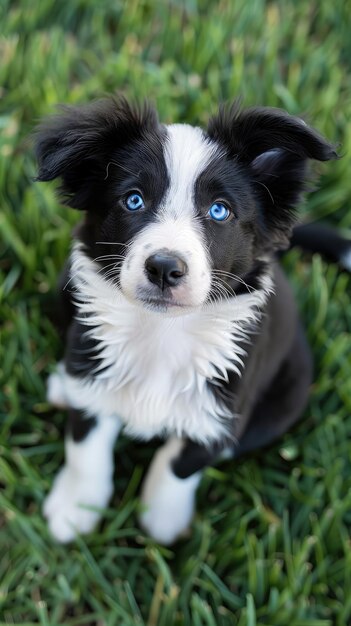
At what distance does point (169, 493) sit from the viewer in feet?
8.73

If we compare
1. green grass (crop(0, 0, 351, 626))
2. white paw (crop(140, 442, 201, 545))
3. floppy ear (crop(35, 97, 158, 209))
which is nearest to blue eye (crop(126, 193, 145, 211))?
A: floppy ear (crop(35, 97, 158, 209))

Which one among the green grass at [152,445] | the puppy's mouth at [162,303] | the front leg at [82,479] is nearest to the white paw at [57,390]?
the green grass at [152,445]

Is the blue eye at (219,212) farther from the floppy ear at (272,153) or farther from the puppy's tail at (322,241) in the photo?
the puppy's tail at (322,241)

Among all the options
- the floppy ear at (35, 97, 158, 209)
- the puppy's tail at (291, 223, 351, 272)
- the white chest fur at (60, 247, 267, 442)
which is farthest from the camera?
the puppy's tail at (291, 223, 351, 272)

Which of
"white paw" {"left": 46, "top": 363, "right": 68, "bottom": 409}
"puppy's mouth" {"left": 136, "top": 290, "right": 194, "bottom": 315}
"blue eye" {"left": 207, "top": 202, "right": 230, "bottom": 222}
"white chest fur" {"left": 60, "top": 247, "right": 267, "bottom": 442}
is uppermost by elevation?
"blue eye" {"left": 207, "top": 202, "right": 230, "bottom": 222}

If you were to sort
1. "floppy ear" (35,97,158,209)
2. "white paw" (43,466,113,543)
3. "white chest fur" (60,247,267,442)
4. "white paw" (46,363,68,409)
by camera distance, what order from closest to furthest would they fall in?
"floppy ear" (35,97,158,209) → "white chest fur" (60,247,267,442) → "white paw" (43,466,113,543) → "white paw" (46,363,68,409)

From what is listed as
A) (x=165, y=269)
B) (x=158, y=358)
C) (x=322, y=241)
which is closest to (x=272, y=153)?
(x=165, y=269)

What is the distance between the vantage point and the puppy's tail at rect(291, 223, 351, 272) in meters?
3.04

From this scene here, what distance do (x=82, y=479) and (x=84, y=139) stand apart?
1.31m

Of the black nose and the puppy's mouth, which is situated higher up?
the black nose

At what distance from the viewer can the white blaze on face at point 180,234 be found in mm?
1818

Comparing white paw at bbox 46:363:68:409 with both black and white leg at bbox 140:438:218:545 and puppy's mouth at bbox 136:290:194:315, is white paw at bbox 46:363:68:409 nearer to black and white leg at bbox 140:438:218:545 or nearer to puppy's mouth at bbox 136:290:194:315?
black and white leg at bbox 140:438:218:545

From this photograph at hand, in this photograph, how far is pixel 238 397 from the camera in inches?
91.7

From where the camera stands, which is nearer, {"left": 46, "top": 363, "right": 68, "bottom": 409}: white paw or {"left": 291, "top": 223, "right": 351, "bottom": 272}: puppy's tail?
{"left": 46, "top": 363, "right": 68, "bottom": 409}: white paw
